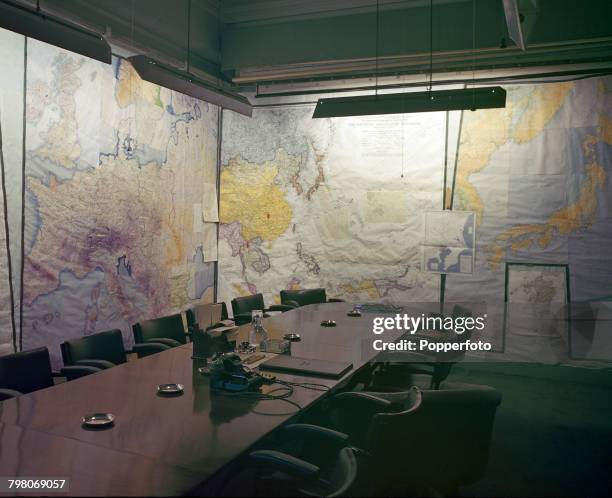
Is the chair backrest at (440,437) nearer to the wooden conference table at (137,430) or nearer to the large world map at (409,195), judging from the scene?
the wooden conference table at (137,430)

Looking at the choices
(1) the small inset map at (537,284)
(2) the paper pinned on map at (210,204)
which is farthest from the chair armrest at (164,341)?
(1) the small inset map at (537,284)

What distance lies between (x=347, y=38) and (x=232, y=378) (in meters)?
4.49

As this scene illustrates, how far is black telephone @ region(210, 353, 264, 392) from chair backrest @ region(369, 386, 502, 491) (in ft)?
2.29

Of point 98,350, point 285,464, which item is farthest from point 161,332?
point 285,464

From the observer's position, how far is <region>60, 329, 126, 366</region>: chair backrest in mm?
3025

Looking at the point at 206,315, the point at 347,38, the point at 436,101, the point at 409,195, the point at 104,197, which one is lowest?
the point at 206,315

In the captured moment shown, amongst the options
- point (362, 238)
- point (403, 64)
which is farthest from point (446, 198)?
point (403, 64)

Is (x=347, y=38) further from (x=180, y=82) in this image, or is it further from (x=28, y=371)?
(x=28, y=371)

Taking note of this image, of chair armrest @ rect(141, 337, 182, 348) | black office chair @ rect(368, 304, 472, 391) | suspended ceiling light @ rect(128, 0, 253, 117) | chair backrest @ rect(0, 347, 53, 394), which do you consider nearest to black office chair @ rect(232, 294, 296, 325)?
chair armrest @ rect(141, 337, 182, 348)

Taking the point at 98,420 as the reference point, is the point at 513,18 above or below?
above

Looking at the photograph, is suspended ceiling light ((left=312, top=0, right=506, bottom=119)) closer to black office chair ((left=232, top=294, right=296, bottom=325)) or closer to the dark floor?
black office chair ((left=232, top=294, right=296, bottom=325))

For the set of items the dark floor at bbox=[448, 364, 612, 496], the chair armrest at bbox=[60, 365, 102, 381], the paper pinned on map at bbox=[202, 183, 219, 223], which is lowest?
the dark floor at bbox=[448, 364, 612, 496]

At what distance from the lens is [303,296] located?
5.64 m

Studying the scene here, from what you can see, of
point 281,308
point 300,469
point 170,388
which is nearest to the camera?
point 300,469
